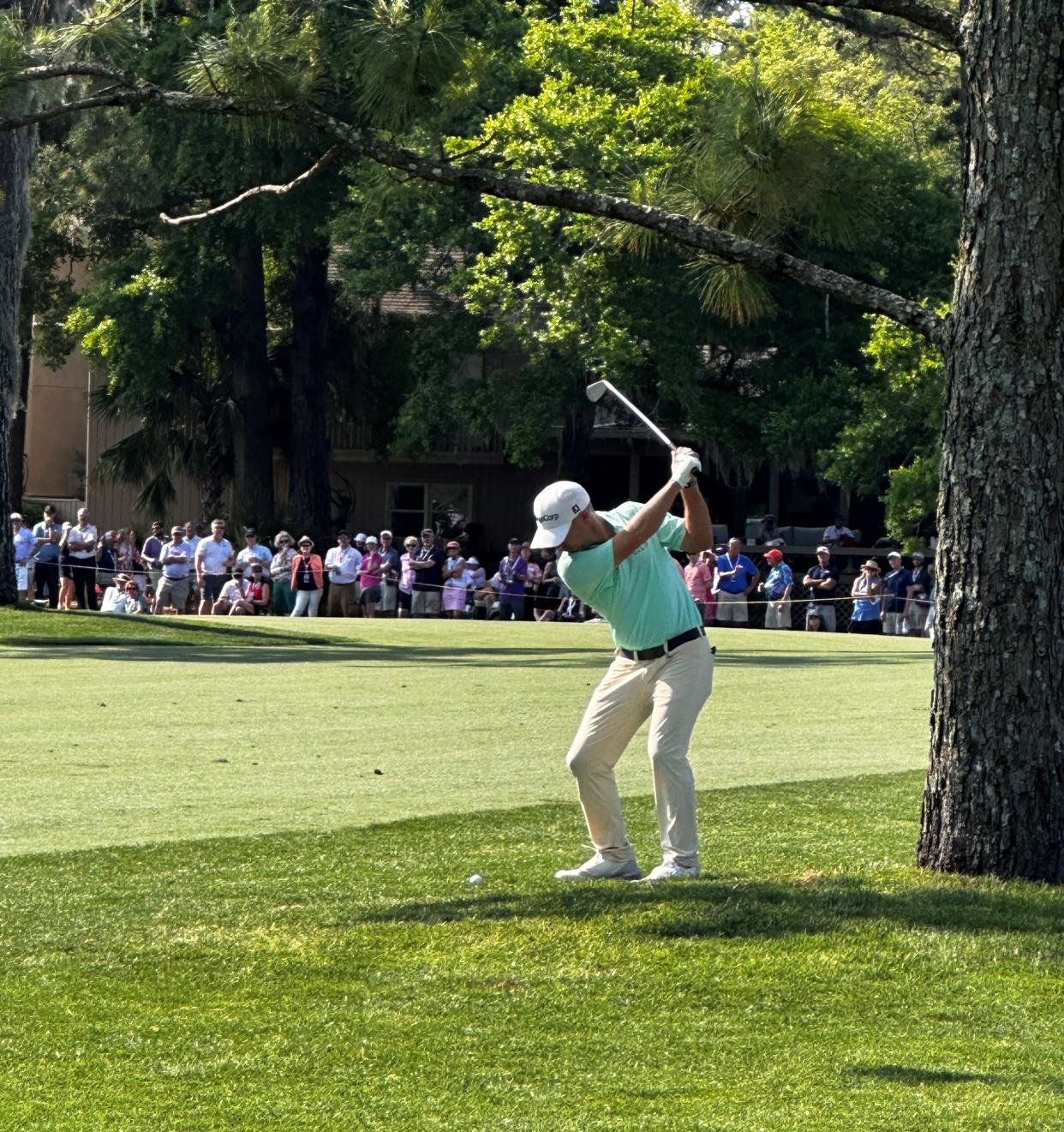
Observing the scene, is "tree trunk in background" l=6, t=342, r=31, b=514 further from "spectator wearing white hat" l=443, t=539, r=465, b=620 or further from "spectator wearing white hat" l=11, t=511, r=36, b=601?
"spectator wearing white hat" l=443, t=539, r=465, b=620

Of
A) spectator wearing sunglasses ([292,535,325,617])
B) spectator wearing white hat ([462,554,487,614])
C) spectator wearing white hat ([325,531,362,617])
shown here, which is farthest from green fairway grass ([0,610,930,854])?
spectator wearing white hat ([462,554,487,614])

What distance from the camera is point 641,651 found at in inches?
320

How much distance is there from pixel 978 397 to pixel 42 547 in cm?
2940

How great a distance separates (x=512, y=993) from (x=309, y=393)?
3948 cm

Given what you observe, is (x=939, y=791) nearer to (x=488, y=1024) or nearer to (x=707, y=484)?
(x=488, y=1024)

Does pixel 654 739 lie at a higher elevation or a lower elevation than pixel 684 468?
lower

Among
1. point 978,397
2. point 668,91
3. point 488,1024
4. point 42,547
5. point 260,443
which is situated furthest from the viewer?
point 260,443

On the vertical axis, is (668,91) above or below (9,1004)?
above

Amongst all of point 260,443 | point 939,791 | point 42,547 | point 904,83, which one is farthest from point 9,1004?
point 904,83

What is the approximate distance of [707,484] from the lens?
4897 centimetres

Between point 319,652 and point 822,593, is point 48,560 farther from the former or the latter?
point 822,593

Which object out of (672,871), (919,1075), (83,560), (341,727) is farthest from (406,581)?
(919,1075)

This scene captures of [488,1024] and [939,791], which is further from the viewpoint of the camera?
[939,791]

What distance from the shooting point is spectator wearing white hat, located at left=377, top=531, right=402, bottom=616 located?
37.4 meters
